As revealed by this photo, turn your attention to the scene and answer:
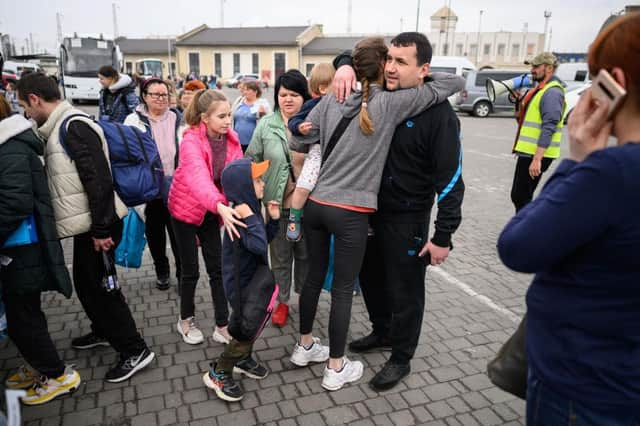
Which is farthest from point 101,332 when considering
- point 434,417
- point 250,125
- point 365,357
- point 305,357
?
point 250,125

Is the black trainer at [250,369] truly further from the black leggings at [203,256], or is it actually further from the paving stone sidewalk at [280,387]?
the black leggings at [203,256]

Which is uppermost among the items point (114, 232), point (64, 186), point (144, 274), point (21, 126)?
point (21, 126)

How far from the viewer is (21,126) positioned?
236cm

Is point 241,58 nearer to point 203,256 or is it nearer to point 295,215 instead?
point 203,256

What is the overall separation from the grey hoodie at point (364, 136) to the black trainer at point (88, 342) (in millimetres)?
1946

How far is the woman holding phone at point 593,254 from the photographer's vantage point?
3.78 ft

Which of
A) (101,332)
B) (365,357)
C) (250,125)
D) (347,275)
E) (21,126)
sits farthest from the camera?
(250,125)

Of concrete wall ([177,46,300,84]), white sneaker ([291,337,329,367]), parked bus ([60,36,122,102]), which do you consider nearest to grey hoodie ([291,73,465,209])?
white sneaker ([291,337,329,367])

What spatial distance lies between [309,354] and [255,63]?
218 feet

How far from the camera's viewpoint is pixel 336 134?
105 inches

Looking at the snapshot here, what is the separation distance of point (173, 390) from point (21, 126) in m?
1.74

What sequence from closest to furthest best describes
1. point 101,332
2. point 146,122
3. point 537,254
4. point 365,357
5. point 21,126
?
point 537,254 → point 21,126 → point 101,332 → point 365,357 → point 146,122

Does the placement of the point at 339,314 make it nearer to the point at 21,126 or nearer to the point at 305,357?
the point at 305,357

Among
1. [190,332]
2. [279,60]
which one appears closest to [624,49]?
[190,332]
